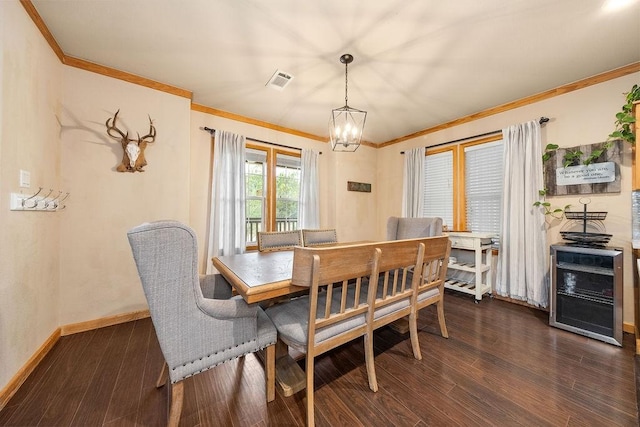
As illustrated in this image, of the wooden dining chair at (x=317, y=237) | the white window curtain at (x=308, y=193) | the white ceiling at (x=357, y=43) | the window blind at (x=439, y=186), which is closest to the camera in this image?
the white ceiling at (x=357, y=43)

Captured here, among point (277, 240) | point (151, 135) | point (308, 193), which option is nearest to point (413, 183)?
point (308, 193)

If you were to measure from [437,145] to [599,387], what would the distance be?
3085 mm

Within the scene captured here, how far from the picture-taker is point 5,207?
54.2 inches

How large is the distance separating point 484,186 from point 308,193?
2.57 m

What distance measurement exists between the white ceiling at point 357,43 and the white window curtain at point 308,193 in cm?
115

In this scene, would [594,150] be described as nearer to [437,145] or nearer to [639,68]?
[639,68]

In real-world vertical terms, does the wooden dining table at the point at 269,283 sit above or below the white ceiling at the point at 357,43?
below

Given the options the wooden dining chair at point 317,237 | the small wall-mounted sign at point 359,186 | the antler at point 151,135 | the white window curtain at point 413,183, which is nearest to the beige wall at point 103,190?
the antler at point 151,135

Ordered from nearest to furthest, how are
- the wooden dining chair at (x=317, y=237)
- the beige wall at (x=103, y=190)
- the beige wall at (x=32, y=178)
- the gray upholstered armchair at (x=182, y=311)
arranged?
the gray upholstered armchair at (x=182, y=311), the beige wall at (x=32, y=178), the beige wall at (x=103, y=190), the wooden dining chair at (x=317, y=237)

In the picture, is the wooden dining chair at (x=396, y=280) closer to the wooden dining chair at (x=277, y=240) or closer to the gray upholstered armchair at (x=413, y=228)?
the gray upholstered armchair at (x=413, y=228)

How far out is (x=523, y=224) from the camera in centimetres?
272

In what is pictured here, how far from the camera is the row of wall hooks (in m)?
1.48

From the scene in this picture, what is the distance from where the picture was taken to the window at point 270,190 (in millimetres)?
3445

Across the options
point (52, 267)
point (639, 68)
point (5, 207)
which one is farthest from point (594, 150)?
point (52, 267)
